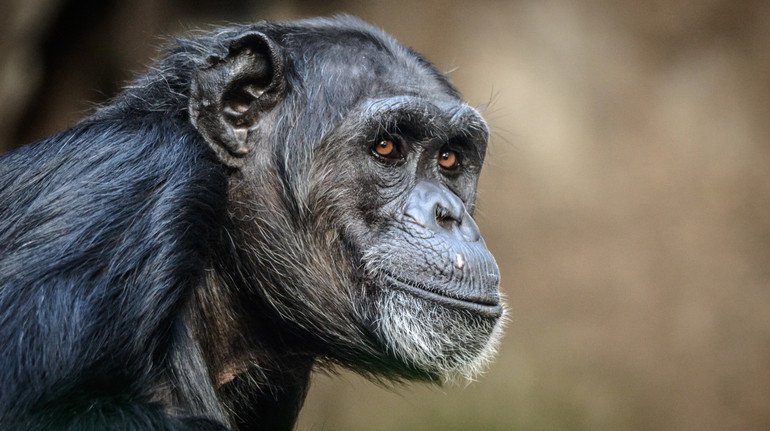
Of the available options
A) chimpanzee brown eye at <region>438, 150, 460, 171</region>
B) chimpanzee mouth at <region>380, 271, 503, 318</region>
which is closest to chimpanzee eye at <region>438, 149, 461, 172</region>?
chimpanzee brown eye at <region>438, 150, 460, 171</region>

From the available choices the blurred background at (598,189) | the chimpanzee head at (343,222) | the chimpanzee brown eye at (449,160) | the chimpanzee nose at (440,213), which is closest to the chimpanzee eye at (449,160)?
the chimpanzee brown eye at (449,160)

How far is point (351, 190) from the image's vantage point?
3.74 meters

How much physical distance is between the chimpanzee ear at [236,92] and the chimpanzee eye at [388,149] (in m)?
0.54

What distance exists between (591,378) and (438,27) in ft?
12.4

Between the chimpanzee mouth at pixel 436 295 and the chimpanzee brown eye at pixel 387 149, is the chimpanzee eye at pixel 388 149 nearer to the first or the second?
the chimpanzee brown eye at pixel 387 149

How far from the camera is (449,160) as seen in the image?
416 cm

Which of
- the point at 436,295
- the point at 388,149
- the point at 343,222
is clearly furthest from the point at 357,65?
the point at 436,295

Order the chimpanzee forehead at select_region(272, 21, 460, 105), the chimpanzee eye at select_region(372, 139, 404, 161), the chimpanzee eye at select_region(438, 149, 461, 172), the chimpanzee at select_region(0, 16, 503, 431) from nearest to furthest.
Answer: the chimpanzee at select_region(0, 16, 503, 431)
the chimpanzee eye at select_region(372, 139, 404, 161)
the chimpanzee forehead at select_region(272, 21, 460, 105)
the chimpanzee eye at select_region(438, 149, 461, 172)

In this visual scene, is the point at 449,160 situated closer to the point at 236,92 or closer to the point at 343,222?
the point at 343,222

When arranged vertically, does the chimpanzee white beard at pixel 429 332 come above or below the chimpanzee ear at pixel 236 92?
below

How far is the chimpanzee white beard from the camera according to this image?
360 centimetres

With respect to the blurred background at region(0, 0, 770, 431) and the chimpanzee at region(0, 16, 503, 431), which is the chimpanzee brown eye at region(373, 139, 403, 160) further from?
the blurred background at region(0, 0, 770, 431)

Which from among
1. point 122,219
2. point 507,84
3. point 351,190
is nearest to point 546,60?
point 507,84

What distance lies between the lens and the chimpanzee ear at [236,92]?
12.2 feet
